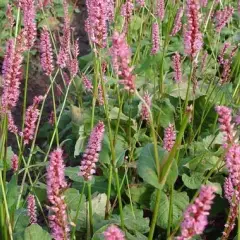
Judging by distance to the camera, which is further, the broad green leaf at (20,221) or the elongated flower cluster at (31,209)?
the broad green leaf at (20,221)

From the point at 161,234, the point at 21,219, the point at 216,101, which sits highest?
the point at 216,101

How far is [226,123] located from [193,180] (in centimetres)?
113

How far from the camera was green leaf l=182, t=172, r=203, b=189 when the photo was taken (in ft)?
7.22

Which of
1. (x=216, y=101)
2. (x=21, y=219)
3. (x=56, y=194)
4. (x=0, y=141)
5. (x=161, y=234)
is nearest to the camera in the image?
(x=56, y=194)

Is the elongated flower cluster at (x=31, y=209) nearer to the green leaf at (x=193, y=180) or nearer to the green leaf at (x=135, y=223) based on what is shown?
the green leaf at (x=135, y=223)

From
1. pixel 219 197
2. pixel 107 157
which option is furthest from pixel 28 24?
pixel 219 197

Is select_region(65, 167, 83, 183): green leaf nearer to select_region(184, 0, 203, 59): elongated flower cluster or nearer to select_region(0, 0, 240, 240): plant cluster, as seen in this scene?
select_region(0, 0, 240, 240): plant cluster

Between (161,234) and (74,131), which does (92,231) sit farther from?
(74,131)

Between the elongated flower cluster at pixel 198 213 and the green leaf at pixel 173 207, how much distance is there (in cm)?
107

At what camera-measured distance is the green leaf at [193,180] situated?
220cm

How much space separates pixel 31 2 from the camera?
1.74 metres

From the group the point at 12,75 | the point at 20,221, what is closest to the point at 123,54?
the point at 12,75

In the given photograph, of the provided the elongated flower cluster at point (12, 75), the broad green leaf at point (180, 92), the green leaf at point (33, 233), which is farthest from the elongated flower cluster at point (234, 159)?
the broad green leaf at point (180, 92)

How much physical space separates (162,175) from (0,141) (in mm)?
551
